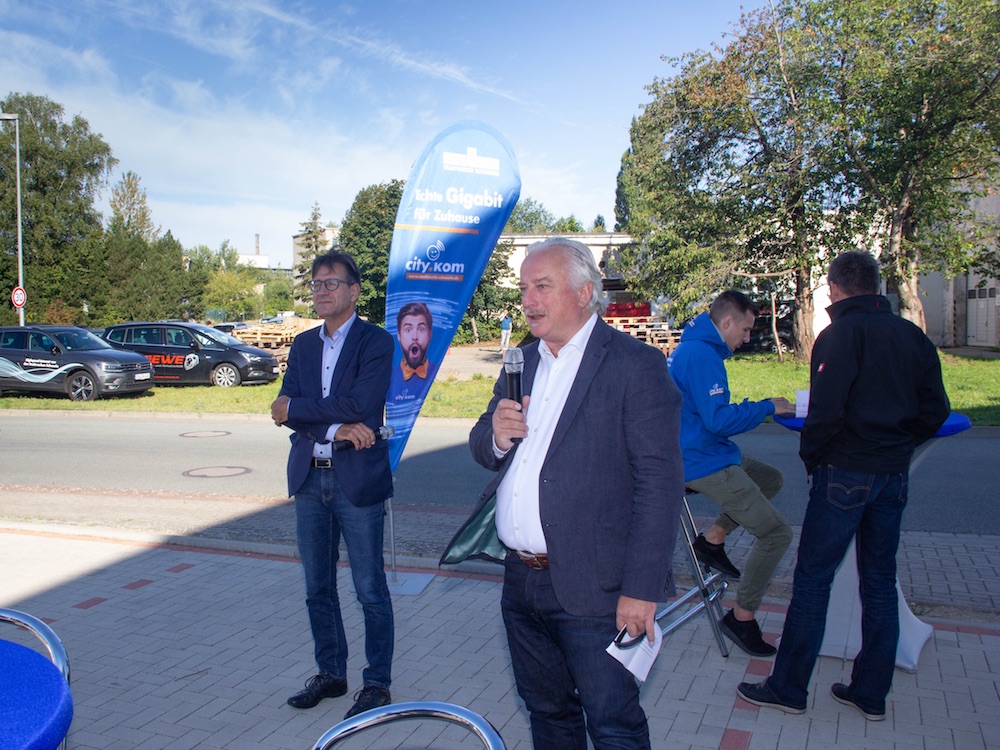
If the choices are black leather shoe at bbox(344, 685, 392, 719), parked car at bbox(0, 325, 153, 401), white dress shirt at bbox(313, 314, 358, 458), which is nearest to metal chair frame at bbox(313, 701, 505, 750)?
black leather shoe at bbox(344, 685, 392, 719)

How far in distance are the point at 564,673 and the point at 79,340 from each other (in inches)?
774

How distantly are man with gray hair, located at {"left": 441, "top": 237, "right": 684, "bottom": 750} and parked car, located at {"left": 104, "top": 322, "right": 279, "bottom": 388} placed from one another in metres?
19.3

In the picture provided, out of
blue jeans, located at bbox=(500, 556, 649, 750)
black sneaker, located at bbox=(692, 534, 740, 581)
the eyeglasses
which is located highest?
the eyeglasses

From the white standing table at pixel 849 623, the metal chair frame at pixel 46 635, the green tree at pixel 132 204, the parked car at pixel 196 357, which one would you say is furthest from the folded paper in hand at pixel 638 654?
the green tree at pixel 132 204

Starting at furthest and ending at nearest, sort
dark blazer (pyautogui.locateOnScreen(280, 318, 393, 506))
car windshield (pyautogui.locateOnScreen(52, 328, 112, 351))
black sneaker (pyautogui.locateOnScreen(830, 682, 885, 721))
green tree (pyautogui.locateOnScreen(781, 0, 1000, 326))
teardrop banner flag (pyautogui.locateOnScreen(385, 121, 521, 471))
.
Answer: car windshield (pyautogui.locateOnScreen(52, 328, 112, 351))
green tree (pyautogui.locateOnScreen(781, 0, 1000, 326))
teardrop banner flag (pyautogui.locateOnScreen(385, 121, 521, 471))
dark blazer (pyautogui.locateOnScreen(280, 318, 393, 506))
black sneaker (pyautogui.locateOnScreen(830, 682, 885, 721))

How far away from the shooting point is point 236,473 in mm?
10359

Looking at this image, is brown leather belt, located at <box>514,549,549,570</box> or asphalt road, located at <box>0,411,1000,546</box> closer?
brown leather belt, located at <box>514,549,549,570</box>

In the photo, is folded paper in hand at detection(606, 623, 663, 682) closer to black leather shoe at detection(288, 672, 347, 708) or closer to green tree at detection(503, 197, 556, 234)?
black leather shoe at detection(288, 672, 347, 708)

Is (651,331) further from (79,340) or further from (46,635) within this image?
(46,635)

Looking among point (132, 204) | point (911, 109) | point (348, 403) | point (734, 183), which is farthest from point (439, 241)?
point (132, 204)

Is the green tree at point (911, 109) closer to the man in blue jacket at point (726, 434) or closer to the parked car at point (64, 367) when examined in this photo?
the man in blue jacket at point (726, 434)

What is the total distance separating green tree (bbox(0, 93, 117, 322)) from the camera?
48.8 meters

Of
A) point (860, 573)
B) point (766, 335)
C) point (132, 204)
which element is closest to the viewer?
point (860, 573)

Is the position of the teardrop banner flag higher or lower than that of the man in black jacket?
higher
